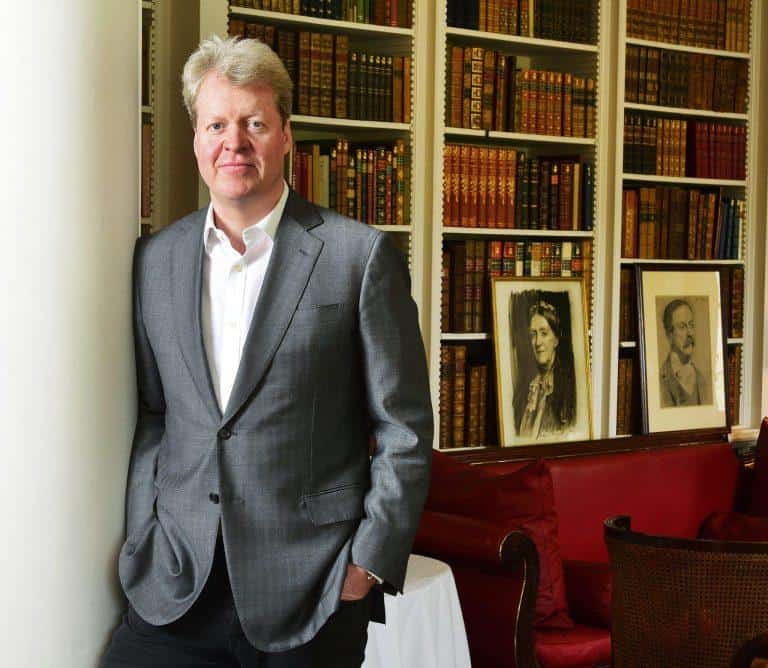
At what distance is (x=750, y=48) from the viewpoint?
5188 millimetres

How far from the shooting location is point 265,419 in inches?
73.4

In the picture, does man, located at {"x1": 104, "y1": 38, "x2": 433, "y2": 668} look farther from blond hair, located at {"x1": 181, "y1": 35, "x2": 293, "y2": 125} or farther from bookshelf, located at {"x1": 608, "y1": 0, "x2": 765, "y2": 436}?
bookshelf, located at {"x1": 608, "y1": 0, "x2": 765, "y2": 436}

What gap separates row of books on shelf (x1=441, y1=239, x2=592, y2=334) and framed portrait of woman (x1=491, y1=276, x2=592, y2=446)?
0.05m

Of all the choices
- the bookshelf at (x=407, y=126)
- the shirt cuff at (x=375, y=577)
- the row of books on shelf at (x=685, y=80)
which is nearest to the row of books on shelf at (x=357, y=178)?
the bookshelf at (x=407, y=126)

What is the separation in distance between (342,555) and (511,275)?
9.30 feet

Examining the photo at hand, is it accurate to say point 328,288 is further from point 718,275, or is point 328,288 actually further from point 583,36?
point 718,275

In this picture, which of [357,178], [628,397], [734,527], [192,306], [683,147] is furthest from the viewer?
[683,147]

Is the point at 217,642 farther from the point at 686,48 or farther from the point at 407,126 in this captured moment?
the point at 686,48

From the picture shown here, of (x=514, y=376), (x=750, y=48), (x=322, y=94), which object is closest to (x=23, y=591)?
(x=322, y=94)

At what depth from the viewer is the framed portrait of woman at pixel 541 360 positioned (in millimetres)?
4559

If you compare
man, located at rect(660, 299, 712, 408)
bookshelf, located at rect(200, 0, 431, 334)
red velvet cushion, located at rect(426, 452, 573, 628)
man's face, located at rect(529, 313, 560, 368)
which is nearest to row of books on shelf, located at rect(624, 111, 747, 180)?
man, located at rect(660, 299, 712, 408)

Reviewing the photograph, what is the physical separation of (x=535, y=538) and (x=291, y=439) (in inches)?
75.8

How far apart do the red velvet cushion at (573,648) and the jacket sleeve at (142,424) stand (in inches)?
70.6

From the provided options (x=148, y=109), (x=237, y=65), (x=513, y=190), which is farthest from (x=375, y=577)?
(x=513, y=190)
